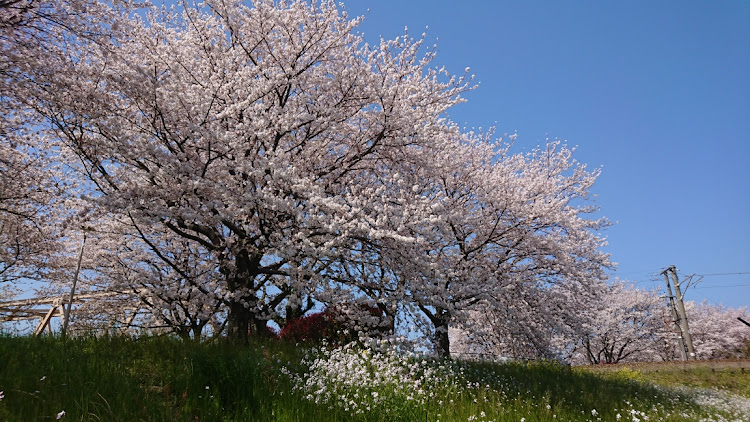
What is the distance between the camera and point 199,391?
20.0 ft

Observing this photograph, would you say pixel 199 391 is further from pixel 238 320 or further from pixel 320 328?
pixel 320 328

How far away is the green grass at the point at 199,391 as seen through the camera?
5160mm

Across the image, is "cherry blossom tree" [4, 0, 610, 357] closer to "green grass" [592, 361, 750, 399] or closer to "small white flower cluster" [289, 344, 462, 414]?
"small white flower cluster" [289, 344, 462, 414]

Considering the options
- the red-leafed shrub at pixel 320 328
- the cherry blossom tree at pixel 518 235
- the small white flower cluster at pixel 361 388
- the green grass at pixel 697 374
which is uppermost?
the cherry blossom tree at pixel 518 235

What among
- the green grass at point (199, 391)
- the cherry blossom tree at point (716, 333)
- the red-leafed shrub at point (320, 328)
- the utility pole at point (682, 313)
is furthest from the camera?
the cherry blossom tree at point (716, 333)

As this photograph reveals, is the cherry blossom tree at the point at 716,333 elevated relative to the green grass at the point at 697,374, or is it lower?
elevated

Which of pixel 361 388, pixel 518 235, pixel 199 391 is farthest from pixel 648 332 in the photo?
pixel 199 391

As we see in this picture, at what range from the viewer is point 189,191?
379 inches

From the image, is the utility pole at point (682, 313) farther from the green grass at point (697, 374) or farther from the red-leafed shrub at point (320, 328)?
the red-leafed shrub at point (320, 328)

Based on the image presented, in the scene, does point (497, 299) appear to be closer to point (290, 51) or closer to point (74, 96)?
point (290, 51)

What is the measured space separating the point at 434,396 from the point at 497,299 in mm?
7889

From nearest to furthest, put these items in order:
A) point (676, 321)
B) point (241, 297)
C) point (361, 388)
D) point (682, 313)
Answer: point (361, 388), point (241, 297), point (682, 313), point (676, 321)

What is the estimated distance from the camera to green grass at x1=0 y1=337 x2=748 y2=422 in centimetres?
516

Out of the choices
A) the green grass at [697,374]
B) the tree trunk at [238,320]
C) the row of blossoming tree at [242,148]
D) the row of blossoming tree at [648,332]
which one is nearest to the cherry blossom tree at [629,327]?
the row of blossoming tree at [648,332]
